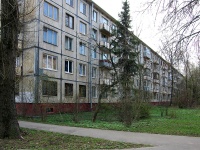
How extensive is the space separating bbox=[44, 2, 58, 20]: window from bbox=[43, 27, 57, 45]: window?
1.55 m

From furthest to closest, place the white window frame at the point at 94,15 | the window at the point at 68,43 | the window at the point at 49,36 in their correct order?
the white window frame at the point at 94,15 < the window at the point at 68,43 < the window at the point at 49,36

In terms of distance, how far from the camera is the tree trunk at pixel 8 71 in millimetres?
10081

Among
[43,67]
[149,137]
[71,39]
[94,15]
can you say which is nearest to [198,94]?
[94,15]

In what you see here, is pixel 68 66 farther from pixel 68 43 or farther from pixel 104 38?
pixel 104 38

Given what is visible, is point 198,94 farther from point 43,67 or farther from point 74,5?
point 43,67

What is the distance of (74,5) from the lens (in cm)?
3209

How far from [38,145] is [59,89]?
19678mm

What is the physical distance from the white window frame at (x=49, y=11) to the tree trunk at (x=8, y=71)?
1696 cm

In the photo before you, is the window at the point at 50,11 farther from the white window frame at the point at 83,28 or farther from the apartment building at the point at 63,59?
the white window frame at the point at 83,28

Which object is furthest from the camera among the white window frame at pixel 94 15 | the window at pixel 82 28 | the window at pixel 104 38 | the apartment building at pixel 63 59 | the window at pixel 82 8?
the window at pixel 104 38

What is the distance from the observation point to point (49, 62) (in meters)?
27.3

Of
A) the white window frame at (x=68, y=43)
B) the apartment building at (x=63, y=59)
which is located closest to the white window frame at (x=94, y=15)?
the apartment building at (x=63, y=59)

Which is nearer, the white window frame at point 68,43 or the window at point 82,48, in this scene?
the white window frame at point 68,43

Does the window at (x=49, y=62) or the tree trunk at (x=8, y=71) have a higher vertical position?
the window at (x=49, y=62)
